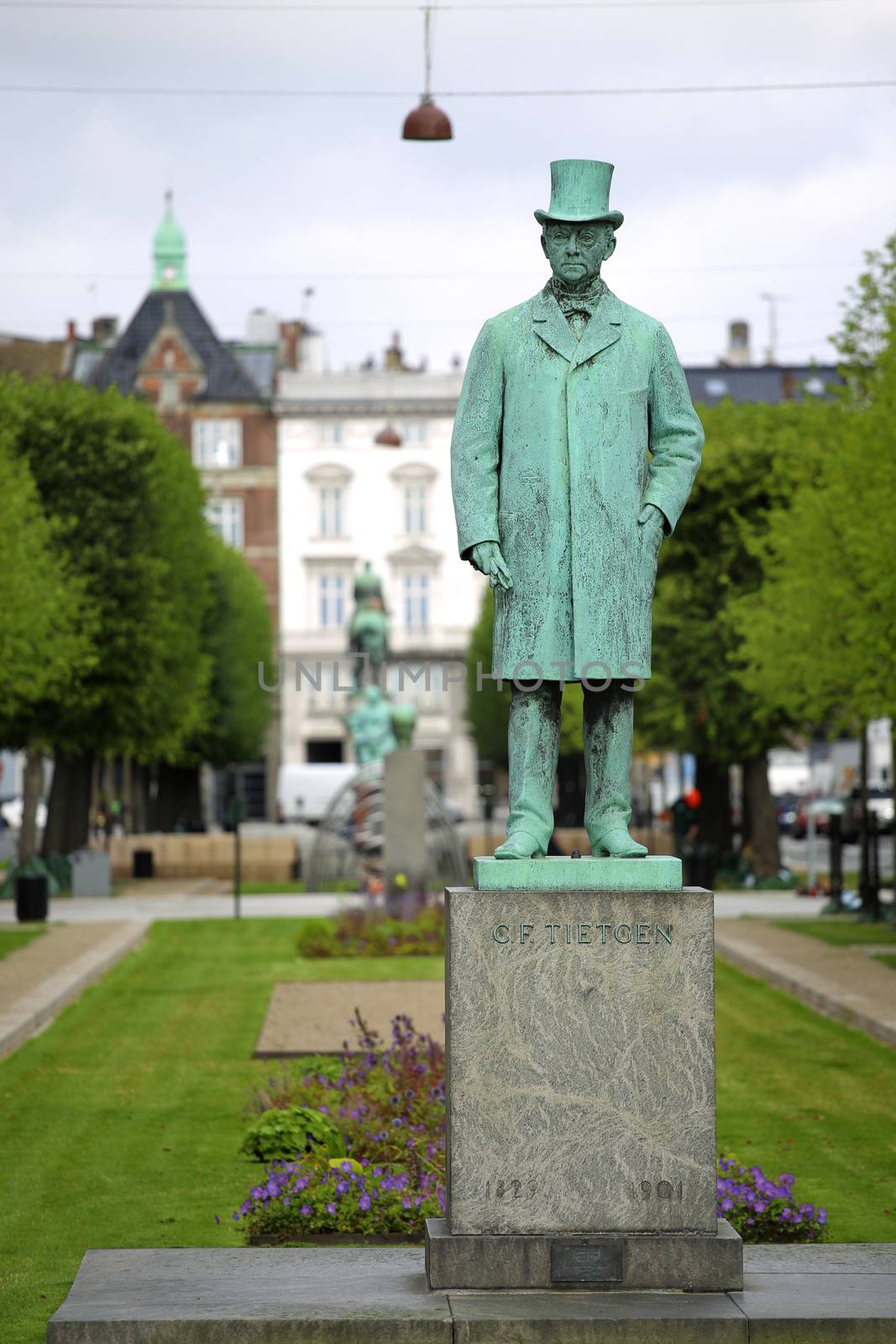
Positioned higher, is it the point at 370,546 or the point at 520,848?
the point at 370,546

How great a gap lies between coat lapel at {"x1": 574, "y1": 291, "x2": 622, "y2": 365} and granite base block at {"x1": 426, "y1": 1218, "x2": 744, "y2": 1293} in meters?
3.32

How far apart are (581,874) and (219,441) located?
7837 centimetres

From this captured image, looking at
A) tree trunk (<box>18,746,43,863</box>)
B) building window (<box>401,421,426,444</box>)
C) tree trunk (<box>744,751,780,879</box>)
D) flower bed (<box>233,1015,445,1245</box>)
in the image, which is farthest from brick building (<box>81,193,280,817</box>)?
flower bed (<box>233,1015,445,1245</box>)

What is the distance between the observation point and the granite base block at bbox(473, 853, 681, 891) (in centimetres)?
812

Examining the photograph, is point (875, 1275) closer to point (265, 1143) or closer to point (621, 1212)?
point (621, 1212)

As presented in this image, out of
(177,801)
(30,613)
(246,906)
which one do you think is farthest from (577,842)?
(177,801)

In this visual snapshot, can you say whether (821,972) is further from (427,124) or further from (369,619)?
(369,619)

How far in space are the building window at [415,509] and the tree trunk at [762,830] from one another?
43.6m

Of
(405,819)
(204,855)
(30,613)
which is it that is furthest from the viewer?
(204,855)

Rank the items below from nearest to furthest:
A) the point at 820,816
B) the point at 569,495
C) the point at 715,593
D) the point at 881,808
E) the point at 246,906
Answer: the point at 569,495
the point at 246,906
the point at 715,593
the point at 881,808
the point at 820,816

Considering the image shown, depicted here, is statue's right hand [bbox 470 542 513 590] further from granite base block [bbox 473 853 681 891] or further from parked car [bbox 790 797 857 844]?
parked car [bbox 790 797 857 844]

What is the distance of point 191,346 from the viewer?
282 feet

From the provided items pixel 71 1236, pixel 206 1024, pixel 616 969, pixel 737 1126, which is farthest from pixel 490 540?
pixel 206 1024

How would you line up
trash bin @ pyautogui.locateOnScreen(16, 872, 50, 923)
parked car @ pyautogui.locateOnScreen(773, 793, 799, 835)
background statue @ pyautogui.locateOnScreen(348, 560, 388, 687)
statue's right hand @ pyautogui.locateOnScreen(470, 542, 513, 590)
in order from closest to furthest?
1. statue's right hand @ pyautogui.locateOnScreen(470, 542, 513, 590)
2. trash bin @ pyautogui.locateOnScreen(16, 872, 50, 923)
3. background statue @ pyautogui.locateOnScreen(348, 560, 388, 687)
4. parked car @ pyautogui.locateOnScreen(773, 793, 799, 835)
